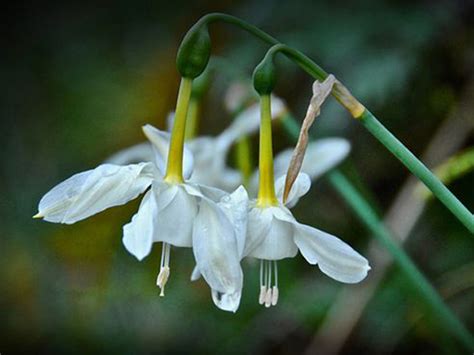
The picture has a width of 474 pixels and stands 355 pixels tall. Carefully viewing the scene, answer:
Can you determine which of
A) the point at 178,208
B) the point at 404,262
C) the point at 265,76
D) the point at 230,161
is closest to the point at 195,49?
the point at 265,76

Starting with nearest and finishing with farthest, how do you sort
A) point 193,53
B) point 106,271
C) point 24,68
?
point 193,53 < point 106,271 < point 24,68

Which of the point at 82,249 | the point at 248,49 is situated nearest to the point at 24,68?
the point at 82,249

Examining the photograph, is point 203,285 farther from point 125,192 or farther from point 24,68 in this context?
point 125,192

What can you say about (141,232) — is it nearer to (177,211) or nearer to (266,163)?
(177,211)

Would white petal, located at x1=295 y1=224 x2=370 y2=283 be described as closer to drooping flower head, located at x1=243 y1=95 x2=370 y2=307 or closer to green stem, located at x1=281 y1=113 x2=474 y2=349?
drooping flower head, located at x1=243 y1=95 x2=370 y2=307

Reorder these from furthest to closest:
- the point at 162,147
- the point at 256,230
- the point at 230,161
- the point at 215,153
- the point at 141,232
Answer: the point at 230,161
the point at 215,153
the point at 162,147
the point at 256,230
the point at 141,232

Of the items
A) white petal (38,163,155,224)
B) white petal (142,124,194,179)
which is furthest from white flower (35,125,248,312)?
white petal (142,124,194,179)

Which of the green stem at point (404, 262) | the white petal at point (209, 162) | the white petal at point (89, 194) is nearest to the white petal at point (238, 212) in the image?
the white petal at point (89, 194)
